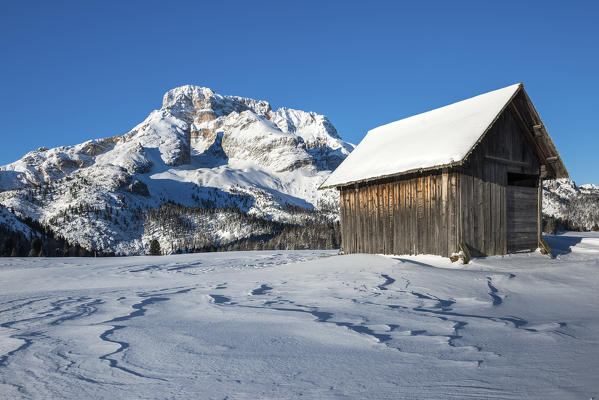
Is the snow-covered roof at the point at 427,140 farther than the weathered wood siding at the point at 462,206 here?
No

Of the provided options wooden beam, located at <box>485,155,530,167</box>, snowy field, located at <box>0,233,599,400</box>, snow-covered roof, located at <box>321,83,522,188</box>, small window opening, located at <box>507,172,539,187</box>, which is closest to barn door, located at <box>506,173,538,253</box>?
small window opening, located at <box>507,172,539,187</box>

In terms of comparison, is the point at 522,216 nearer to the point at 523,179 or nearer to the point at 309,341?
the point at 523,179

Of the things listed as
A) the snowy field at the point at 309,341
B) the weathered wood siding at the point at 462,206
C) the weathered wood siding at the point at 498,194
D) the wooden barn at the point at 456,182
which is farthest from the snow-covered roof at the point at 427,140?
the snowy field at the point at 309,341

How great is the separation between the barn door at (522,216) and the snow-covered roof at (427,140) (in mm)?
3316

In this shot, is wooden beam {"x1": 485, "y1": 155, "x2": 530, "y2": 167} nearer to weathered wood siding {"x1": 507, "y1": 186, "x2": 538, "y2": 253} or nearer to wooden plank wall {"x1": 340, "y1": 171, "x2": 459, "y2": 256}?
weathered wood siding {"x1": 507, "y1": 186, "x2": 538, "y2": 253}

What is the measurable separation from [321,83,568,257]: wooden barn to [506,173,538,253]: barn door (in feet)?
0.13

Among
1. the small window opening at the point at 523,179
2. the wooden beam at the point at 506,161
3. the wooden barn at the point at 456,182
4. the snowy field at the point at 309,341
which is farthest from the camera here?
the small window opening at the point at 523,179

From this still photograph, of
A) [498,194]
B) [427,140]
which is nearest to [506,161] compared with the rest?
[498,194]

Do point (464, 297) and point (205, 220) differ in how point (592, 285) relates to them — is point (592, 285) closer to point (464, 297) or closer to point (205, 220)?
point (464, 297)

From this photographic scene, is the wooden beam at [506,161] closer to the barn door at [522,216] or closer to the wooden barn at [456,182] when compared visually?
the wooden barn at [456,182]

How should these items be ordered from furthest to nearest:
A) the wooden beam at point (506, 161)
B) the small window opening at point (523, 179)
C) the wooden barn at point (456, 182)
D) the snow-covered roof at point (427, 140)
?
the small window opening at point (523, 179) → the wooden beam at point (506, 161) → the wooden barn at point (456, 182) → the snow-covered roof at point (427, 140)

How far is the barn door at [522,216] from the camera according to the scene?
1664cm

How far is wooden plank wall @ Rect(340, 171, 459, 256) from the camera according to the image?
48.1 ft

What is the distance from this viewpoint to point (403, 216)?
16.2 metres
